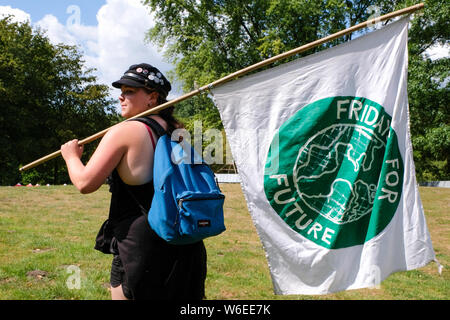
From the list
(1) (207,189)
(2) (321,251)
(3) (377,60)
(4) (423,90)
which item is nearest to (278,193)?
(2) (321,251)

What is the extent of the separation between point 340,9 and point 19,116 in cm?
2393

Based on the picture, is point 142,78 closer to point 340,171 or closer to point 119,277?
point 119,277

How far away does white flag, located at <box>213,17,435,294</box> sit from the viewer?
2.62 metres

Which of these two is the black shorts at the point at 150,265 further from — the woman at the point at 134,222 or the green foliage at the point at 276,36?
the green foliage at the point at 276,36

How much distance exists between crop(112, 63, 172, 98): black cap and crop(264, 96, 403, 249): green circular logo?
937 millimetres

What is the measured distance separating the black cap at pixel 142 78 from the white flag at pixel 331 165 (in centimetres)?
57

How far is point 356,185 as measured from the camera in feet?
8.87

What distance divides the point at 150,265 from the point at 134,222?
24 centimetres

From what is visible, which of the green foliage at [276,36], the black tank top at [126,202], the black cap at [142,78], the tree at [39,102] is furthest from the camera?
the tree at [39,102]

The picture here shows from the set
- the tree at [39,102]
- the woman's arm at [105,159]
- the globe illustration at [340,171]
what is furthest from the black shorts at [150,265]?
the tree at [39,102]

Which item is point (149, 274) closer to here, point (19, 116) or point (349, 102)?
point (349, 102)

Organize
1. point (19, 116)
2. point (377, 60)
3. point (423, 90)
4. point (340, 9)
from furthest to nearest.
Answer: point (19, 116) → point (340, 9) → point (423, 90) → point (377, 60)

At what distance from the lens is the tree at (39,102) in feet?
93.4

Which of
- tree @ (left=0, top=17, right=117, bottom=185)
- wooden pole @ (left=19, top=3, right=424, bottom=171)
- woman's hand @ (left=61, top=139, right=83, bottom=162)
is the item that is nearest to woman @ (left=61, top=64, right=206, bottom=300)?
woman's hand @ (left=61, top=139, right=83, bottom=162)
